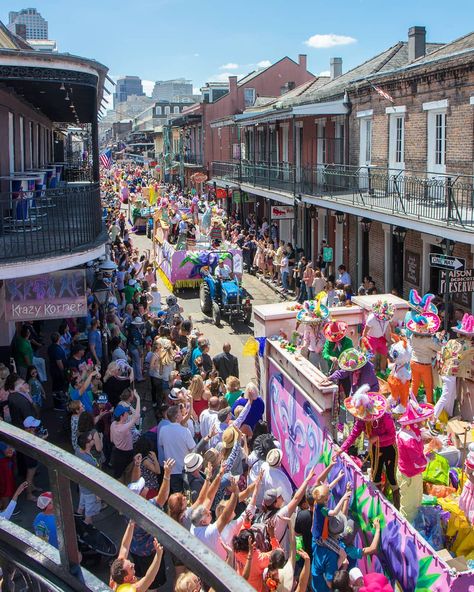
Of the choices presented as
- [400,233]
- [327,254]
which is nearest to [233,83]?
[327,254]

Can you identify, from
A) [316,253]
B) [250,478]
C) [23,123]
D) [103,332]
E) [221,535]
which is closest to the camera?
[221,535]

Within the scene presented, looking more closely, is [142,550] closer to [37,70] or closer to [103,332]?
[37,70]

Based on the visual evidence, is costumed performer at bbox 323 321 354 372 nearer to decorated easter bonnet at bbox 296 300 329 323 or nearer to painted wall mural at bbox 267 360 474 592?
decorated easter bonnet at bbox 296 300 329 323

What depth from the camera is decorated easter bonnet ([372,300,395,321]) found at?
10.5 meters

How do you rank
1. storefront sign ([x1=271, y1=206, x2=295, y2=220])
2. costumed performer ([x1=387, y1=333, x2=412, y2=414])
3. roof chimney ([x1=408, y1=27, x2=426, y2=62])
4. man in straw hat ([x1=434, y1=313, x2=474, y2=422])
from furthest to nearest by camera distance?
storefront sign ([x1=271, y1=206, x2=295, y2=220]), roof chimney ([x1=408, y1=27, x2=426, y2=62]), man in straw hat ([x1=434, y1=313, x2=474, y2=422]), costumed performer ([x1=387, y1=333, x2=412, y2=414])

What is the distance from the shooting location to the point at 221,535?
18.2 ft

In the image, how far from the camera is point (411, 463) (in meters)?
6.30

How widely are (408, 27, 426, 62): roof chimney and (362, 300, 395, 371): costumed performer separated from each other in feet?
39.4

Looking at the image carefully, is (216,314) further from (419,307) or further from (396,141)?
(419,307)

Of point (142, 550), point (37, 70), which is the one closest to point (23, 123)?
point (37, 70)

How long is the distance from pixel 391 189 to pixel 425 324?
9168mm

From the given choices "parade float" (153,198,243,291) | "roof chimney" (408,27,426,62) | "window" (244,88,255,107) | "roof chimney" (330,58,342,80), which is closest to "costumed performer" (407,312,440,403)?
"parade float" (153,198,243,291)

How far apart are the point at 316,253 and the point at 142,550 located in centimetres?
2009

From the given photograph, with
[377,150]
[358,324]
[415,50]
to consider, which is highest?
[415,50]
